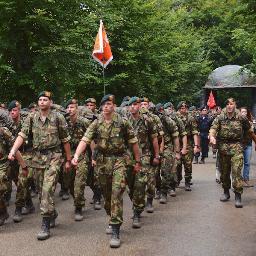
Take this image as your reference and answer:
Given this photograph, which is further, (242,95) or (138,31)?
(242,95)

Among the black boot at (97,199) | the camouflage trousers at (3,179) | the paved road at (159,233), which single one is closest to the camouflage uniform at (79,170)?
the paved road at (159,233)

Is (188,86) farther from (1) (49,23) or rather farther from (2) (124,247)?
(2) (124,247)

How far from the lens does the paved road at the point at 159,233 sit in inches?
268

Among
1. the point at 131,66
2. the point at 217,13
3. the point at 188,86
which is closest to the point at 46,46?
the point at 131,66

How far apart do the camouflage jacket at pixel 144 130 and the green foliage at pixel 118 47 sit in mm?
5024

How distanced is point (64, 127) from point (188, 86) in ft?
84.5

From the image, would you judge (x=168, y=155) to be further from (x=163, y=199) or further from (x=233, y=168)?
(x=233, y=168)

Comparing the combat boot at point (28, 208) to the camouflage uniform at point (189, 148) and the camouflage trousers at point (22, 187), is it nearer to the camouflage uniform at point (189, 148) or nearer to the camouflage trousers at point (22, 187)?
the camouflage trousers at point (22, 187)

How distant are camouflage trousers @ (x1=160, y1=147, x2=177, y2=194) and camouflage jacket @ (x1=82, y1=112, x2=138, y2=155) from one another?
325 centimetres

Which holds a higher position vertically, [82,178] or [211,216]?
[82,178]

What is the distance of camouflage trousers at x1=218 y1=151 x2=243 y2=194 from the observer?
382 inches

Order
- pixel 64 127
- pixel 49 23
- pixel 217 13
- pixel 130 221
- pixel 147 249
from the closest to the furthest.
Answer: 1. pixel 147 249
2. pixel 64 127
3. pixel 130 221
4. pixel 49 23
5. pixel 217 13

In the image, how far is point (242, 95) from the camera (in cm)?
4106

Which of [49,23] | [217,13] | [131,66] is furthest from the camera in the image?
[217,13]
